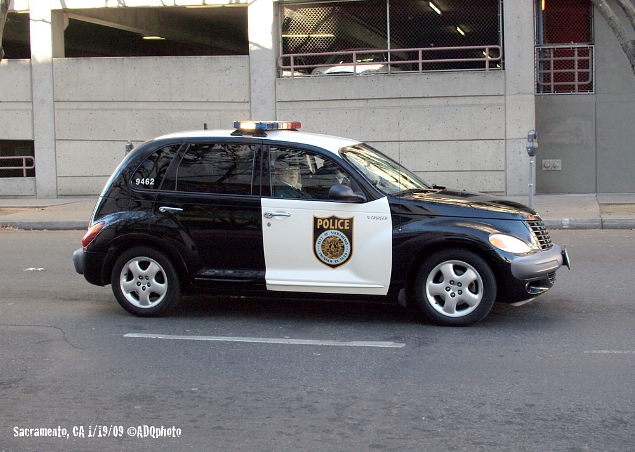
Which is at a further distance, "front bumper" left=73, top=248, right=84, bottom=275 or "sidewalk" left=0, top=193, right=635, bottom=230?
"sidewalk" left=0, top=193, right=635, bottom=230

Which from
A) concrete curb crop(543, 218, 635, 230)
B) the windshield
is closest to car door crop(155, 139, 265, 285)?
the windshield

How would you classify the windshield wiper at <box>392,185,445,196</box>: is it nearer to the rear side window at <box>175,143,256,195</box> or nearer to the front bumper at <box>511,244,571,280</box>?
the front bumper at <box>511,244,571,280</box>

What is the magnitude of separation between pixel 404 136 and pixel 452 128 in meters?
1.12

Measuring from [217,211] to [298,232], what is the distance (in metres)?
0.81

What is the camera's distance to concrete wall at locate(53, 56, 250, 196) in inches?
763

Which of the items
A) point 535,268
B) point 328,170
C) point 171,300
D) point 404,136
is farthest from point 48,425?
point 404,136

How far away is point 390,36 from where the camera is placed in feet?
61.6

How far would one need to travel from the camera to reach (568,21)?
18969 millimetres

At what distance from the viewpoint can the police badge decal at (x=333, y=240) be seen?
709cm

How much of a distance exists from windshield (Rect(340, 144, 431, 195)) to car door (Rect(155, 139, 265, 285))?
948mm

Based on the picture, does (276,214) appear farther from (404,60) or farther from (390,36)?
(390,36)

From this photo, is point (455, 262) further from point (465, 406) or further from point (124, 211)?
point (124, 211)

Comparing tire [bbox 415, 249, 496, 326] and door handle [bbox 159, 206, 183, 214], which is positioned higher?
door handle [bbox 159, 206, 183, 214]

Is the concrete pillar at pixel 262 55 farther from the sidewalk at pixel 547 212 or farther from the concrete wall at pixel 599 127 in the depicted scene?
the concrete wall at pixel 599 127
